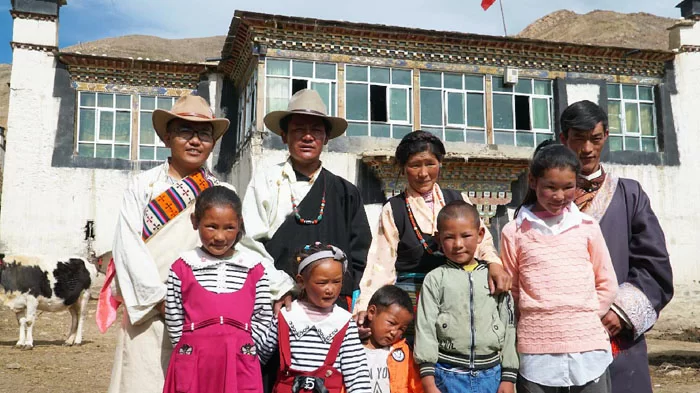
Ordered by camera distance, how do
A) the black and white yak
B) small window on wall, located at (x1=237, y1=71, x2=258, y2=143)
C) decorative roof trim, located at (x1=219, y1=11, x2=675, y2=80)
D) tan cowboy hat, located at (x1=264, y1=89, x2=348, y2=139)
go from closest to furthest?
tan cowboy hat, located at (x1=264, y1=89, x2=348, y2=139) < the black and white yak < decorative roof trim, located at (x1=219, y1=11, x2=675, y2=80) < small window on wall, located at (x1=237, y1=71, x2=258, y2=143)

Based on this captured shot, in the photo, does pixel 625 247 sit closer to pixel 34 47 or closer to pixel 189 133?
pixel 189 133

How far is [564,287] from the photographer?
251 cm


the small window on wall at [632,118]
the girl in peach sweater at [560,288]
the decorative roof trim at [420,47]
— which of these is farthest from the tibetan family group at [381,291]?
the small window on wall at [632,118]

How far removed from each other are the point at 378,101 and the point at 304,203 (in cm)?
1077

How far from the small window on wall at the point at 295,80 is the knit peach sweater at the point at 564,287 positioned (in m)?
10.4

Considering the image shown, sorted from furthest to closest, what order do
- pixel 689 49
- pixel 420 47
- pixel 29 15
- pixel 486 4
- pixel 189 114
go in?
pixel 486 4
pixel 689 49
pixel 29 15
pixel 420 47
pixel 189 114

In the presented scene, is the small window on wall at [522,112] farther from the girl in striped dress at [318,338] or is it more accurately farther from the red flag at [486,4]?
the girl in striped dress at [318,338]

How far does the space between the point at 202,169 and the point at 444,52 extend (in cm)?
1163

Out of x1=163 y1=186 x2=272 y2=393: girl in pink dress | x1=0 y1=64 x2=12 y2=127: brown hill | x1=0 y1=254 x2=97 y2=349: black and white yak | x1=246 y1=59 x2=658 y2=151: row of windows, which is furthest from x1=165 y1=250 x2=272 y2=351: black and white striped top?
x1=0 y1=64 x2=12 y2=127: brown hill

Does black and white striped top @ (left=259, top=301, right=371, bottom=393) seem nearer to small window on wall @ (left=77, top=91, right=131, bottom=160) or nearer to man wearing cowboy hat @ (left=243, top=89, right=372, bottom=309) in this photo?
man wearing cowboy hat @ (left=243, top=89, right=372, bottom=309)

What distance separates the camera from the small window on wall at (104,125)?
14445mm

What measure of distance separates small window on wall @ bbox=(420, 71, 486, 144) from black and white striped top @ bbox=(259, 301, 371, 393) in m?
11.4

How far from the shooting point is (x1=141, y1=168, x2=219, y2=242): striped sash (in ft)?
8.90

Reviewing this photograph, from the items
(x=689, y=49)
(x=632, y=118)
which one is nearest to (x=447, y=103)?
(x=632, y=118)
